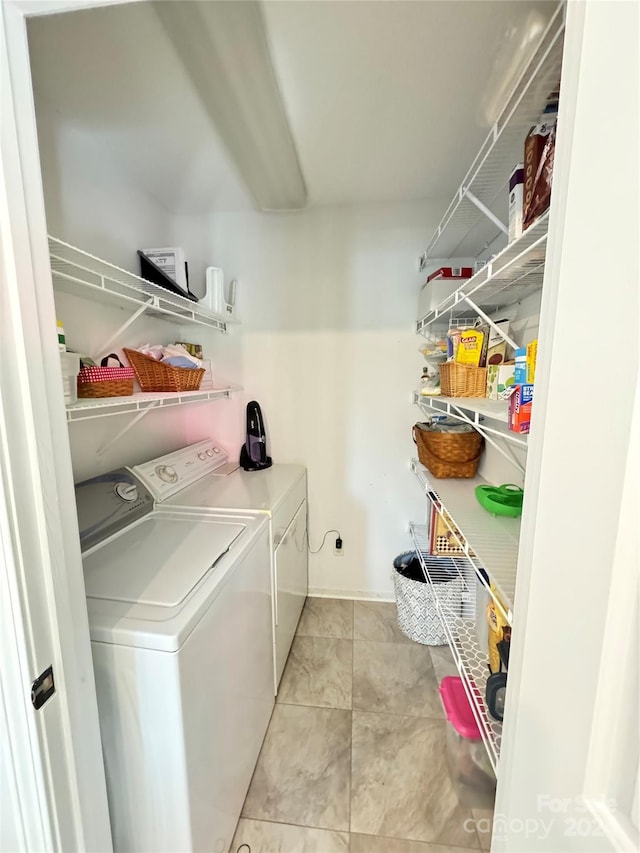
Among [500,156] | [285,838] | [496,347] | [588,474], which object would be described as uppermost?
[500,156]

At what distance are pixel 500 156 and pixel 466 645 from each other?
5.92 ft

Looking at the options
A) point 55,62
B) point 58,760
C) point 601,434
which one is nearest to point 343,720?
point 58,760

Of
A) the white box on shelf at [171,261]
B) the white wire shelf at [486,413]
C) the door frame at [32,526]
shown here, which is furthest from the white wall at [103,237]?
the white wire shelf at [486,413]

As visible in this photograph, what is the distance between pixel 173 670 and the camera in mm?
816

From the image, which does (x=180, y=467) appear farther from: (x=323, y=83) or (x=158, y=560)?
(x=323, y=83)

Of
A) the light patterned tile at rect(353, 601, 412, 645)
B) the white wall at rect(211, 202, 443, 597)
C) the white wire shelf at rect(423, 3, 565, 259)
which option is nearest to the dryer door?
the white wall at rect(211, 202, 443, 597)

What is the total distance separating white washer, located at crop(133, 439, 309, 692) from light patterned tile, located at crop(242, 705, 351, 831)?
19 cm

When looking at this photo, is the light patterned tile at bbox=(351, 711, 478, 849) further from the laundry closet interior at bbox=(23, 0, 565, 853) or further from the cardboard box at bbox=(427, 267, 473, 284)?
the cardboard box at bbox=(427, 267, 473, 284)

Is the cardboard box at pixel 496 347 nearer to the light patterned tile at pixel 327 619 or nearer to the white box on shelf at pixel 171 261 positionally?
the white box on shelf at pixel 171 261

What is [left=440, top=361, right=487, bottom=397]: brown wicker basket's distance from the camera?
140cm

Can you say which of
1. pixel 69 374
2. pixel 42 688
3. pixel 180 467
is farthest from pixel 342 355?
pixel 42 688

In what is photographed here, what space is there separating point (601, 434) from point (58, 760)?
1115 mm

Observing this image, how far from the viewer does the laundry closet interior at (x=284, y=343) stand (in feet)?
3.09

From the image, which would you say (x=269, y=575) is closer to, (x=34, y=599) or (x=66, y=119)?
(x=34, y=599)
